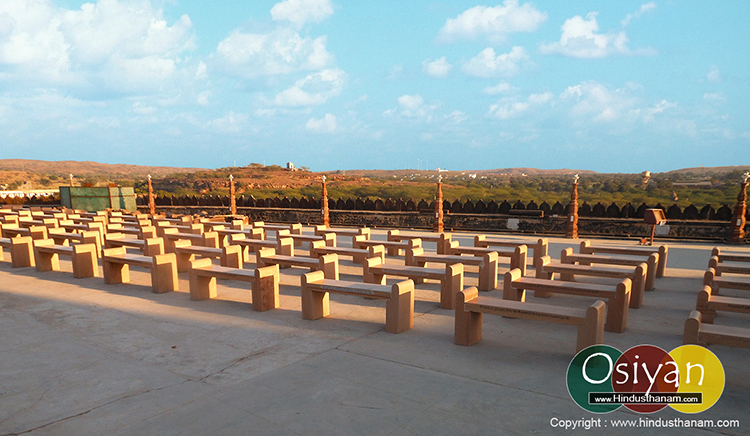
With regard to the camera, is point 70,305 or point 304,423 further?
point 70,305

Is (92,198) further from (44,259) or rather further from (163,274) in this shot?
(163,274)

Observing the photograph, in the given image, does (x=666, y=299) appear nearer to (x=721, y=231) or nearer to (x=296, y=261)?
(x=296, y=261)

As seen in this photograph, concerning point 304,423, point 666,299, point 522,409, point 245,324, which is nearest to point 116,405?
point 304,423

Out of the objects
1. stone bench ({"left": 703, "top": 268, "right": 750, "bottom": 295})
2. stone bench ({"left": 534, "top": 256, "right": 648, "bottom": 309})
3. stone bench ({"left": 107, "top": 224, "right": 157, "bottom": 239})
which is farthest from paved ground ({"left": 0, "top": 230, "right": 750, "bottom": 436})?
stone bench ({"left": 107, "top": 224, "right": 157, "bottom": 239})

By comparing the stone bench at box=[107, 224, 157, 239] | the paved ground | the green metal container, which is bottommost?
the paved ground

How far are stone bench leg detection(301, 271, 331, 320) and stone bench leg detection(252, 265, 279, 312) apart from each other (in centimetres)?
71

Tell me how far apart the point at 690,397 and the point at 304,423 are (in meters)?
2.95

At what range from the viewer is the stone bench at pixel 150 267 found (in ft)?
23.7

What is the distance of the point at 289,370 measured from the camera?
13.6ft

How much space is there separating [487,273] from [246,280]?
12.2 feet

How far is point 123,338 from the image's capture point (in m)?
5.09

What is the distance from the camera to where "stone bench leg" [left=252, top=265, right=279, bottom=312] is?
6132 mm

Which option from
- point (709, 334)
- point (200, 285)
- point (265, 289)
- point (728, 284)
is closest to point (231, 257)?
point (200, 285)

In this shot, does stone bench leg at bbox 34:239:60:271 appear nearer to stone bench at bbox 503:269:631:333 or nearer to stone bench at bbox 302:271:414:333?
stone bench at bbox 302:271:414:333
